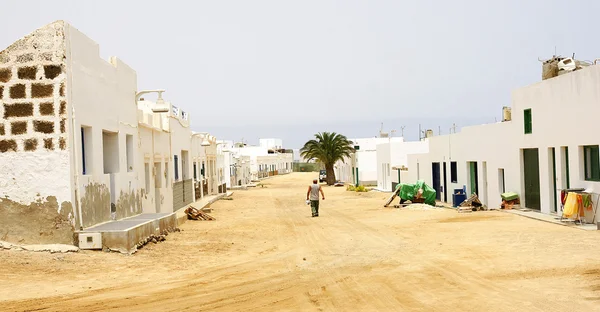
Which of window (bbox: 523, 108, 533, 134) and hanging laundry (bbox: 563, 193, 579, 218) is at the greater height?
window (bbox: 523, 108, 533, 134)

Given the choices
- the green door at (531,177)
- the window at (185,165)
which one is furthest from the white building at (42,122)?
the window at (185,165)

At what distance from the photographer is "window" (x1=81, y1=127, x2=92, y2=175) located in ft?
53.0

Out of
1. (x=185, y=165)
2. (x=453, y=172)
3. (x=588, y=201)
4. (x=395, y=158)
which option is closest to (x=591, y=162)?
(x=588, y=201)

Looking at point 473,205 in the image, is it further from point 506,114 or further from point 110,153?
point 110,153

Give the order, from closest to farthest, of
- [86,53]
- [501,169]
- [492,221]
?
[86,53] → [492,221] → [501,169]

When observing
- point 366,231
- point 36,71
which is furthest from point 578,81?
point 36,71

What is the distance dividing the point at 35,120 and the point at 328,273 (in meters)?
7.04

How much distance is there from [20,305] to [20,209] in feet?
17.2

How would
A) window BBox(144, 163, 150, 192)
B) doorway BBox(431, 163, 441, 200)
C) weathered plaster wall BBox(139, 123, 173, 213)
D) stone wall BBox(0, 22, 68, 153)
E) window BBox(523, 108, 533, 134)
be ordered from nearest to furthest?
stone wall BBox(0, 22, 68, 153)
weathered plaster wall BBox(139, 123, 173, 213)
window BBox(144, 163, 150, 192)
window BBox(523, 108, 533, 134)
doorway BBox(431, 163, 441, 200)

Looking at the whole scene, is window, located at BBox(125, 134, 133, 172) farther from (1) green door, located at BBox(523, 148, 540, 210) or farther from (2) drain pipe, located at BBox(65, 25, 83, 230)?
(1) green door, located at BBox(523, 148, 540, 210)

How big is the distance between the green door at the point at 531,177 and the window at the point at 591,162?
3.60 metres

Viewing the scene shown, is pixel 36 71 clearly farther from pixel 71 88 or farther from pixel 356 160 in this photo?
pixel 356 160

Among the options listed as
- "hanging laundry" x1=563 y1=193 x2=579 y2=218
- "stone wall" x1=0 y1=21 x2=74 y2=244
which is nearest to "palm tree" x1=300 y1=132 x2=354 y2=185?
"hanging laundry" x1=563 y1=193 x2=579 y2=218

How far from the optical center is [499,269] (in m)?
12.8
